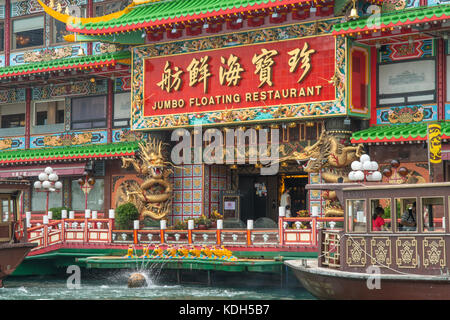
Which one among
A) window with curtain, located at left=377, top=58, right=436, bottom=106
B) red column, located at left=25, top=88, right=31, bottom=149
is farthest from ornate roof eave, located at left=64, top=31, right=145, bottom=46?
window with curtain, located at left=377, top=58, right=436, bottom=106

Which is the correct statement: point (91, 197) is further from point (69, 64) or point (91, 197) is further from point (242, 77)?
point (242, 77)

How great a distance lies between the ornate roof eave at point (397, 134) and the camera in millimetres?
21750

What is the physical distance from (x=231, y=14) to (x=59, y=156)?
8813 millimetres

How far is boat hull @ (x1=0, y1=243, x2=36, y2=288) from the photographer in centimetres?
2278

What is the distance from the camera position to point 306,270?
1864cm

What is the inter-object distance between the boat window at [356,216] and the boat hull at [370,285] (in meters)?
0.99

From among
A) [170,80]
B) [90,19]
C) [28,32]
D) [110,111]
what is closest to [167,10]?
[170,80]

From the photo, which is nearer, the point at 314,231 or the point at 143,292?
the point at 143,292

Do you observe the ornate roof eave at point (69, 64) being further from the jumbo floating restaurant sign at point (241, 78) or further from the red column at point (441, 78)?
the red column at point (441, 78)

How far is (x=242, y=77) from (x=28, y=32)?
441 inches

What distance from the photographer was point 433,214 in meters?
16.9

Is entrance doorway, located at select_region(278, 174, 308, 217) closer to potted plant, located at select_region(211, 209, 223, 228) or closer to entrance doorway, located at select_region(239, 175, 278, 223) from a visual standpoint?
entrance doorway, located at select_region(239, 175, 278, 223)

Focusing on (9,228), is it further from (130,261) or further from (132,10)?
(132,10)

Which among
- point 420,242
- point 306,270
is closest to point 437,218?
point 420,242
